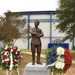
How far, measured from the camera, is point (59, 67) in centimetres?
1335

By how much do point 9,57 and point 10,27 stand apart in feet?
90.8

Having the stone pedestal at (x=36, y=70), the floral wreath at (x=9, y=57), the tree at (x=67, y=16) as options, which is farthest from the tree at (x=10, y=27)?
the stone pedestal at (x=36, y=70)

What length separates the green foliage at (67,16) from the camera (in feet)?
117

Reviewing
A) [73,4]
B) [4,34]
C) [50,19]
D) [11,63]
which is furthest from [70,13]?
[50,19]

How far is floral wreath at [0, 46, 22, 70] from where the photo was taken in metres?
14.4

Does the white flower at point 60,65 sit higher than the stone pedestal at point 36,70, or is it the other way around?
the white flower at point 60,65

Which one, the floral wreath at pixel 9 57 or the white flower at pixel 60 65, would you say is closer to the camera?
the white flower at pixel 60 65

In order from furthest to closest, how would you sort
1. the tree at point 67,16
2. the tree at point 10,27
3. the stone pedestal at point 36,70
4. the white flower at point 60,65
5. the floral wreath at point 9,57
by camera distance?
the tree at point 10,27 < the tree at point 67,16 < the floral wreath at point 9,57 < the stone pedestal at point 36,70 < the white flower at point 60,65

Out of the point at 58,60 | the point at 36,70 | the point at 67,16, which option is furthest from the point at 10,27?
the point at 58,60

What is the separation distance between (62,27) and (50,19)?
3237 cm

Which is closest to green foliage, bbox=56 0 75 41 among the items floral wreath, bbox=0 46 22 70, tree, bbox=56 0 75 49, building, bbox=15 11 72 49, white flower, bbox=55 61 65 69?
tree, bbox=56 0 75 49

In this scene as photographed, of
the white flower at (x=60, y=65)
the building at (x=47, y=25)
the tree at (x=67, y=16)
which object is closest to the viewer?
the white flower at (x=60, y=65)

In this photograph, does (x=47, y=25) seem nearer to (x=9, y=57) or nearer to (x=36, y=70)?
(x=9, y=57)

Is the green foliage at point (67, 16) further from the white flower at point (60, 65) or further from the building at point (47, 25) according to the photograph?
the building at point (47, 25)
